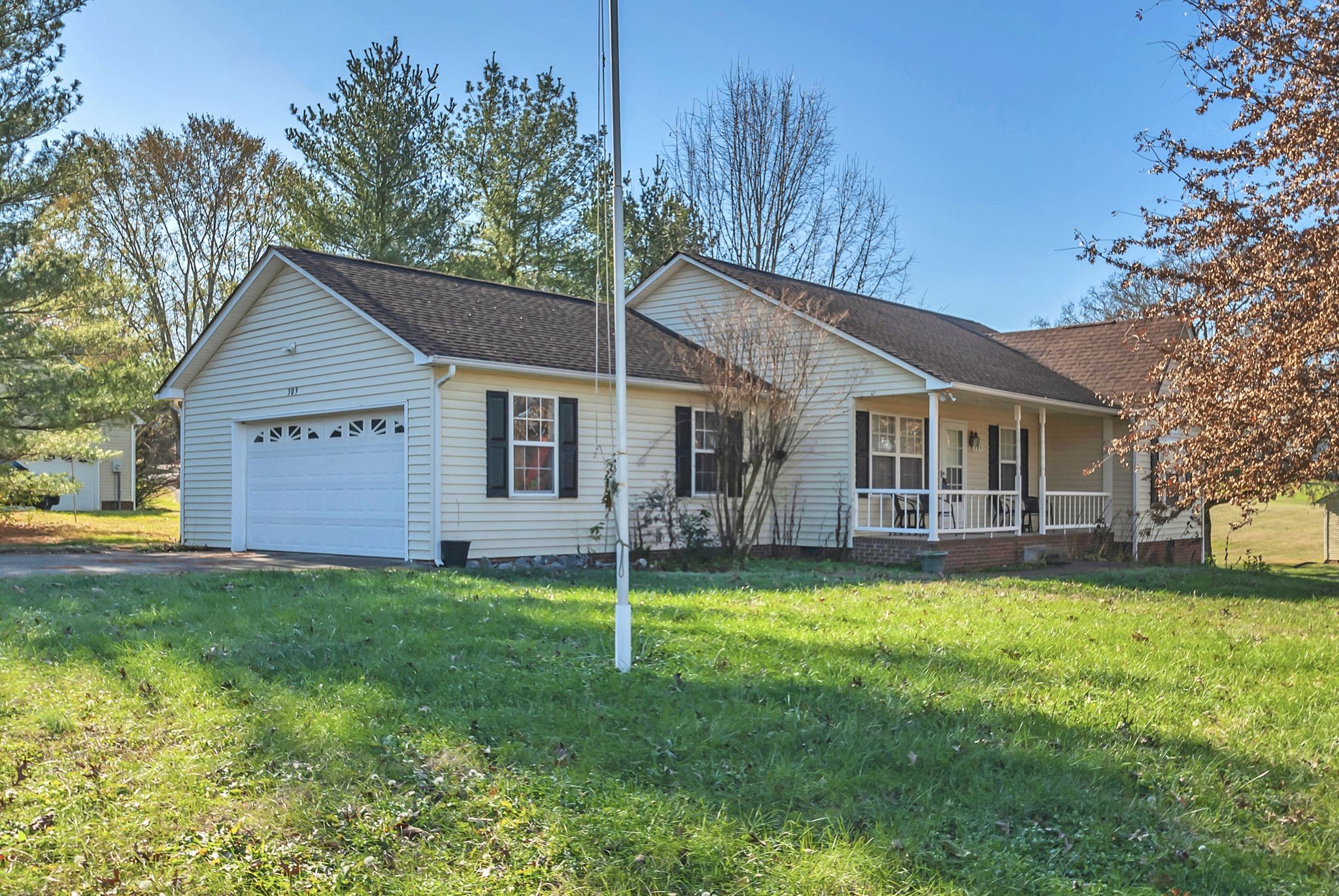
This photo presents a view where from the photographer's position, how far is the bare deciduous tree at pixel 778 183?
3156 cm

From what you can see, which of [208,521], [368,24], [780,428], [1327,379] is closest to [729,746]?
[1327,379]

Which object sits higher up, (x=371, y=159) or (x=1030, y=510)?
(x=371, y=159)

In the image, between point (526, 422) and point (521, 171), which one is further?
point (521, 171)

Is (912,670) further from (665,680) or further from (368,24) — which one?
(368,24)

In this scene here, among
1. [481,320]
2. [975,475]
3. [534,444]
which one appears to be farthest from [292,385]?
[975,475]

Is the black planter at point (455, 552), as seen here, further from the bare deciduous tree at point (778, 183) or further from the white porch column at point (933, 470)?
the bare deciduous tree at point (778, 183)

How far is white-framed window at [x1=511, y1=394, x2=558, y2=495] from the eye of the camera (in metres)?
15.1

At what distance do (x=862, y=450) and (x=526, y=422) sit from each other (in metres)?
6.57

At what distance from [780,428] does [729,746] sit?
38.7 ft

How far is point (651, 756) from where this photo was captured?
532 cm

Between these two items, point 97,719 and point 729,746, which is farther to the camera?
point 97,719

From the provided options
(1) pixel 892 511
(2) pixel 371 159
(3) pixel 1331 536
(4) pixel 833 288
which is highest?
(2) pixel 371 159

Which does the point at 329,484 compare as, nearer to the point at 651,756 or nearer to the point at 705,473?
the point at 705,473

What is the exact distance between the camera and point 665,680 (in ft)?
21.9
